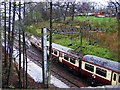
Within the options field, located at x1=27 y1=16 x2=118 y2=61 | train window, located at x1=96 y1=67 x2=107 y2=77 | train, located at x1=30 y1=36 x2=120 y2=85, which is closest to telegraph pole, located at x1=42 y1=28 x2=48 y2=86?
train, located at x1=30 y1=36 x2=120 y2=85

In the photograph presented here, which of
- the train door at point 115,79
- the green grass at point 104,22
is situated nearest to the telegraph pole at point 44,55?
the green grass at point 104,22

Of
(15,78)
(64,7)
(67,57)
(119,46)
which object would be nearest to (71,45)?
(67,57)

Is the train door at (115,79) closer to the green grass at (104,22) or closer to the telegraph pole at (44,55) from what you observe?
the green grass at (104,22)

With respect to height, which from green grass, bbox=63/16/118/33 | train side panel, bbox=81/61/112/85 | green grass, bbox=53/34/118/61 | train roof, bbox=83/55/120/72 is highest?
green grass, bbox=63/16/118/33

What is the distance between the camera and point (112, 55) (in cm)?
473

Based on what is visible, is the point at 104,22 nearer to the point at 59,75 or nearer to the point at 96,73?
the point at 96,73

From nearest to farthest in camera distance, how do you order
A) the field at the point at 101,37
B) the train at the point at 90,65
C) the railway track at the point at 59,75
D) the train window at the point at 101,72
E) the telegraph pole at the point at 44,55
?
the telegraph pole at the point at 44,55
the railway track at the point at 59,75
the train at the point at 90,65
the field at the point at 101,37
the train window at the point at 101,72

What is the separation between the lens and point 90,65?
16.5 ft

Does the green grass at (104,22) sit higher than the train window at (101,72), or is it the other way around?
the green grass at (104,22)

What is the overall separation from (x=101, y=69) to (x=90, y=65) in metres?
0.45

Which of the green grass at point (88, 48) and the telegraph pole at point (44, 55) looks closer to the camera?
the telegraph pole at point (44, 55)

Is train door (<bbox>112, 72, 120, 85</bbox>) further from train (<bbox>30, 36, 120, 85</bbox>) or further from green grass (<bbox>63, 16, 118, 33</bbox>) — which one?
green grass (<bbox>63, 16, 118, 33</bbox>)

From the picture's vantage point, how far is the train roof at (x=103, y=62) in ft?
14.6

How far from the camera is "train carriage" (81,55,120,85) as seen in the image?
14.4ft
